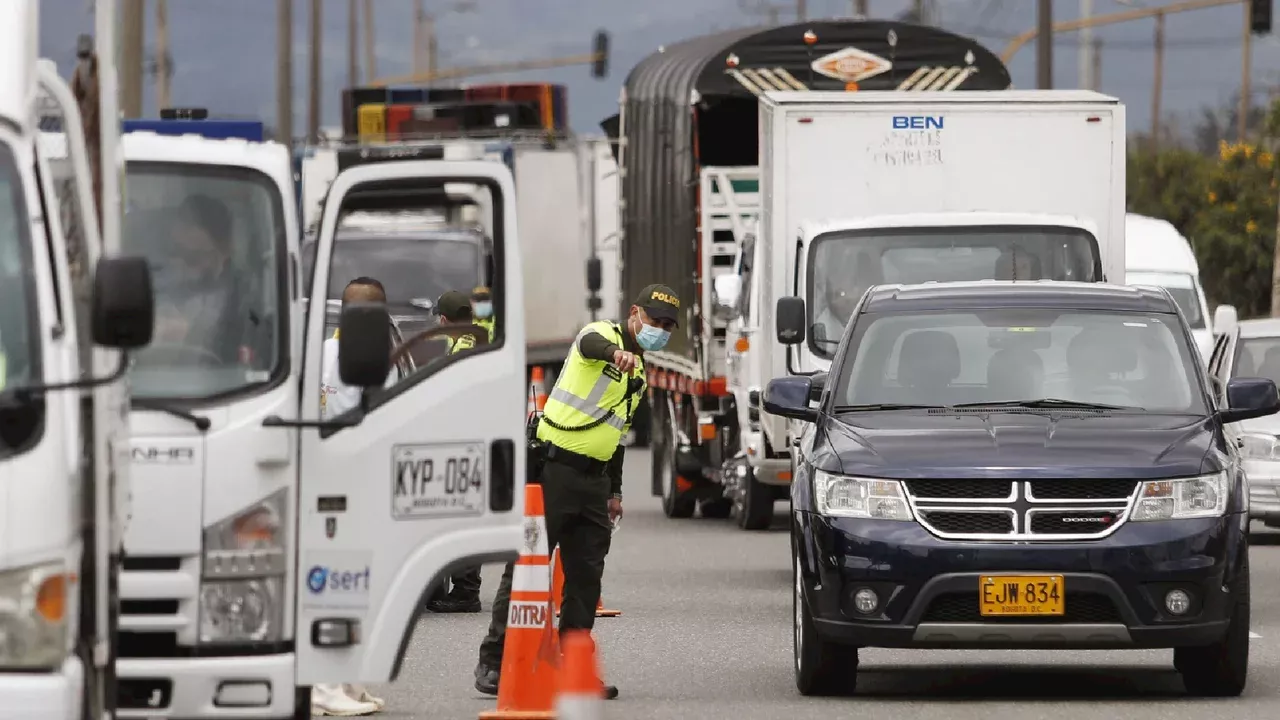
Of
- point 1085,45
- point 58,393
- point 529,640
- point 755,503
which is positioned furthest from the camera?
point 1085,45

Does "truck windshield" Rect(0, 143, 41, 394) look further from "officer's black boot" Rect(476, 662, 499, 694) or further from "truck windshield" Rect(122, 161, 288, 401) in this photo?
"officer's black boot" Rect(476, 662, 499, 694)

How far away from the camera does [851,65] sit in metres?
23.9

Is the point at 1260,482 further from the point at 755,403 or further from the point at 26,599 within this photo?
the point at 26,599

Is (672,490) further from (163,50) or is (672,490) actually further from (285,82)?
(163,50)

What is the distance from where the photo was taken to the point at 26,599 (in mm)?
7023

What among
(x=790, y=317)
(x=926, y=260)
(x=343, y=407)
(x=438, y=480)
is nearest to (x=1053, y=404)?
(x=343, y=407)

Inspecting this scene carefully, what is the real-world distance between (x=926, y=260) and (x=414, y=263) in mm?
9940

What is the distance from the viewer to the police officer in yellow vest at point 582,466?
1225cm

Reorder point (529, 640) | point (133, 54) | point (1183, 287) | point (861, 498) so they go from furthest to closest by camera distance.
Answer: point (133, 54), point (1183, 287), point (861, 498), point (529, 640)

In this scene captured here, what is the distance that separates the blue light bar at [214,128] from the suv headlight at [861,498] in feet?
10.4

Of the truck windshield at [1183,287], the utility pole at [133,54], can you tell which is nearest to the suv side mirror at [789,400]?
the utility pole at [133,54]

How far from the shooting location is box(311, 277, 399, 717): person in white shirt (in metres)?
11.7

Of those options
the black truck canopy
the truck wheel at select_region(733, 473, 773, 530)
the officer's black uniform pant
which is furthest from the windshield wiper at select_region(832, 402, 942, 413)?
the black truck canopy

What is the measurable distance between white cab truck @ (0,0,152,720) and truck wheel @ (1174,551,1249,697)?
17.7ft
